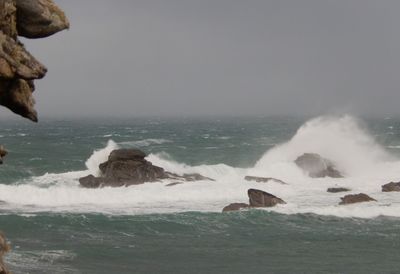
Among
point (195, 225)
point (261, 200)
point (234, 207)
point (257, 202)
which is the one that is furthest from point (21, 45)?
point (261, 200)

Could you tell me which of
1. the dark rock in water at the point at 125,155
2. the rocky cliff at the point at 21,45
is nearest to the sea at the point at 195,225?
the dark rock in water at the point at 125,155

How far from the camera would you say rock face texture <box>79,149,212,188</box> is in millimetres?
50781

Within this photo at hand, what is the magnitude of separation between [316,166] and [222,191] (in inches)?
677

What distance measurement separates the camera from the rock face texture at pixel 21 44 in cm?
1131

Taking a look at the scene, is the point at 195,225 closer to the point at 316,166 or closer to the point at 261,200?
the point at 261,200

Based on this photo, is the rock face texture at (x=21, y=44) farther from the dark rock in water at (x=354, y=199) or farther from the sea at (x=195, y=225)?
the dark rock in water at (x=354, y=199)

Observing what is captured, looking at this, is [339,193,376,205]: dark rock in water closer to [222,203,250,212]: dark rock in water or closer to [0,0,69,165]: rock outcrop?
[222,203,250,212]: dark rock in water

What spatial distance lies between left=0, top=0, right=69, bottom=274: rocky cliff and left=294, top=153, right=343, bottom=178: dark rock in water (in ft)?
167

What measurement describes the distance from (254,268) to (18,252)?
10.7 m

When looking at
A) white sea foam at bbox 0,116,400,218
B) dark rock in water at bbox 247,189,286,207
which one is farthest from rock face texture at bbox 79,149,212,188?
dark rock in water at bbox 247,189,286,207

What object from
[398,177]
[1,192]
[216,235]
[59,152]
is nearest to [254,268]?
[216,235]

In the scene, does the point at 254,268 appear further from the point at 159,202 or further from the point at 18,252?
the point at 159,202

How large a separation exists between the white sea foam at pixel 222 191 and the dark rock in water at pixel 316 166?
78 cm

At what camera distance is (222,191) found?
49125 millimetres
